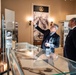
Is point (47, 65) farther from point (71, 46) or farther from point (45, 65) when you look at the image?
point (71, 46)

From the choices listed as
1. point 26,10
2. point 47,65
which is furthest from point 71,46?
point 26,10

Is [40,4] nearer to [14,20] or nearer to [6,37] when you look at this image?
[14,20]

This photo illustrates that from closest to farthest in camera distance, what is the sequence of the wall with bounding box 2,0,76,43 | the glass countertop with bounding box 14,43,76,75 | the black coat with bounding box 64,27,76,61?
the glass countertop with bounding box 14,43,76,75
the black coat with bounding box 64,27,76,61
the wall with bounding box 2,0,76,43

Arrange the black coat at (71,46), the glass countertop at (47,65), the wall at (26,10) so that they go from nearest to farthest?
the glass countertop at (47,65)
the black coat at (71,46)
the wall at (26,10)

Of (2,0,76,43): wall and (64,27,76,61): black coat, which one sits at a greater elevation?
(2,0,76,43): wall

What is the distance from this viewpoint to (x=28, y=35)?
9.80 metres

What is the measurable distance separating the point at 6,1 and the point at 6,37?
2693 mm

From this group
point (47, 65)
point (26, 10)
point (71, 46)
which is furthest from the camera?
point (26, 10)

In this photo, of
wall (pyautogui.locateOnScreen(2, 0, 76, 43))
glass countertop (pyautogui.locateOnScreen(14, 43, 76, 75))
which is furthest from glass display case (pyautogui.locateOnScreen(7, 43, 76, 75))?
wall (pyautogui.locateOnScreen(2, 0, 76, 43))

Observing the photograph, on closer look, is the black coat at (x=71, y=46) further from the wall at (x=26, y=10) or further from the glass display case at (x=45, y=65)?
the wall at (x=26, y=10)

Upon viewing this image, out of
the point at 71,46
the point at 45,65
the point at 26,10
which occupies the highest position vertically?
the point at 26,10

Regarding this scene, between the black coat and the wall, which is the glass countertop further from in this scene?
the wall

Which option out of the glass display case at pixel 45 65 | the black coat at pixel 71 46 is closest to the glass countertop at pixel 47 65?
the glass display case at pixel 45 65

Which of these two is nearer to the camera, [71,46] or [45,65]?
[45,65]
